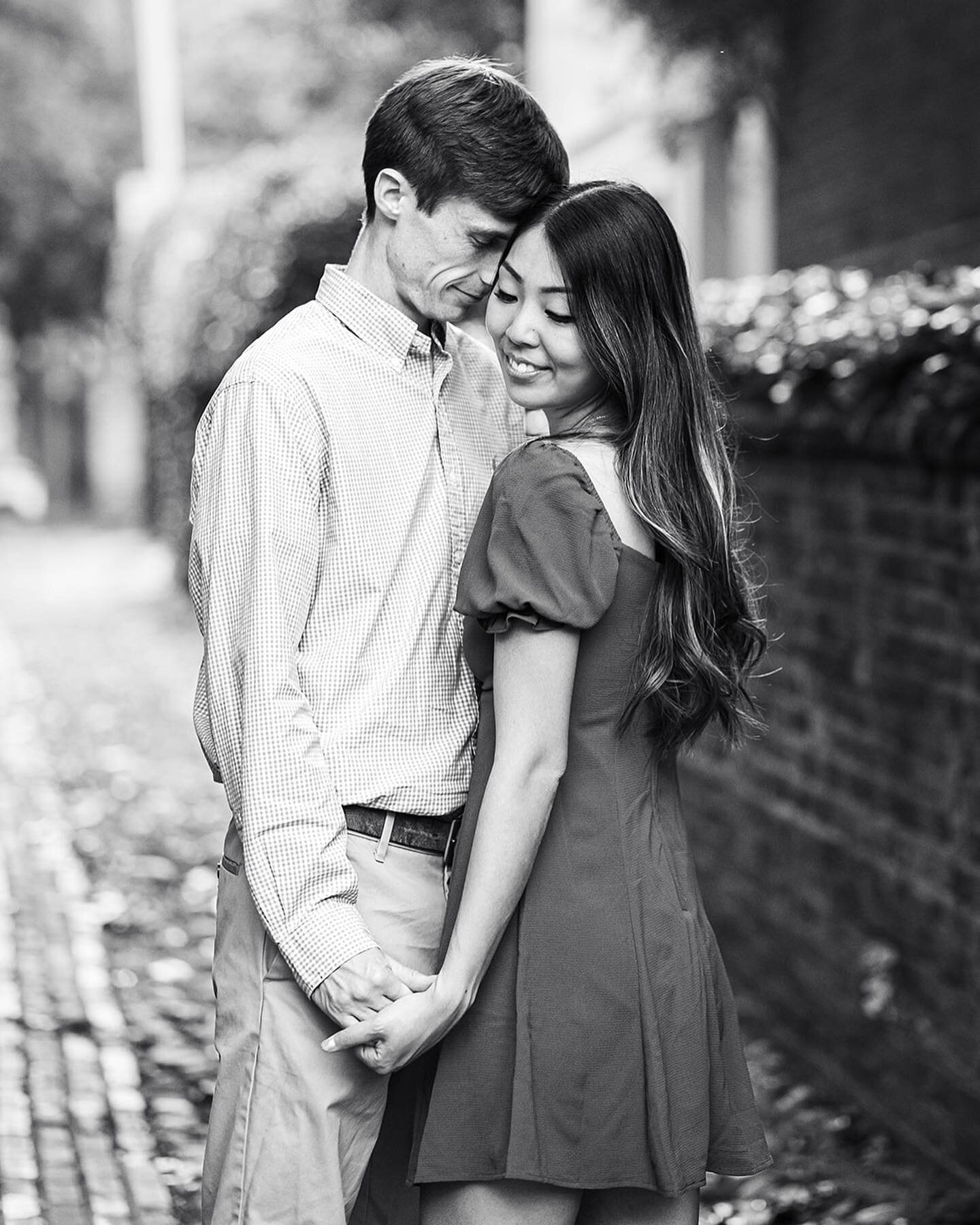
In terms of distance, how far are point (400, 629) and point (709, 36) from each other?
8.83 m

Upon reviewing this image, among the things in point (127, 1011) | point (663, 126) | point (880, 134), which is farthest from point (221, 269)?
point (127, 1011)

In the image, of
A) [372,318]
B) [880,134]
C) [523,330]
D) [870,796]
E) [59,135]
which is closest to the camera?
[523,330]

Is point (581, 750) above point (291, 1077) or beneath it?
above

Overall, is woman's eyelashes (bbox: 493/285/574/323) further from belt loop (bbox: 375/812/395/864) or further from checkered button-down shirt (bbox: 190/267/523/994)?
belt loop (bbox: 375/812/395/864)

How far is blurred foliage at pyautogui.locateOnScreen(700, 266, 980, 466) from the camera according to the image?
165 inches

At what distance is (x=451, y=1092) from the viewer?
2391 mm

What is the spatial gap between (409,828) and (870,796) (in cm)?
269

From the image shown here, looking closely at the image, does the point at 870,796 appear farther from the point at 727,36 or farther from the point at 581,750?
the point at 727,36

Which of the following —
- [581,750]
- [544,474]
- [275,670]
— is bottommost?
[581,750]

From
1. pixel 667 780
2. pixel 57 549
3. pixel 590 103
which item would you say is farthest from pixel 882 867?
pixel 57 549

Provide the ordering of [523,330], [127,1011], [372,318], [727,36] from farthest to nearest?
[727,36]
[127,1011]
[372,318]
[523,330]

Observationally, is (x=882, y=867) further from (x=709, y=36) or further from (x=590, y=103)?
(x=590, y=103)

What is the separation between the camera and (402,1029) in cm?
229

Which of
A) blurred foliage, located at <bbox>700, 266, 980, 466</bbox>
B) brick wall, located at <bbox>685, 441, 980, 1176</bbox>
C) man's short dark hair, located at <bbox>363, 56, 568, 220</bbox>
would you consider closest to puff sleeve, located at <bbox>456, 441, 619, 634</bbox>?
man's short dark hair, located at <bbox>363, 56, 568, 220</bbox>
